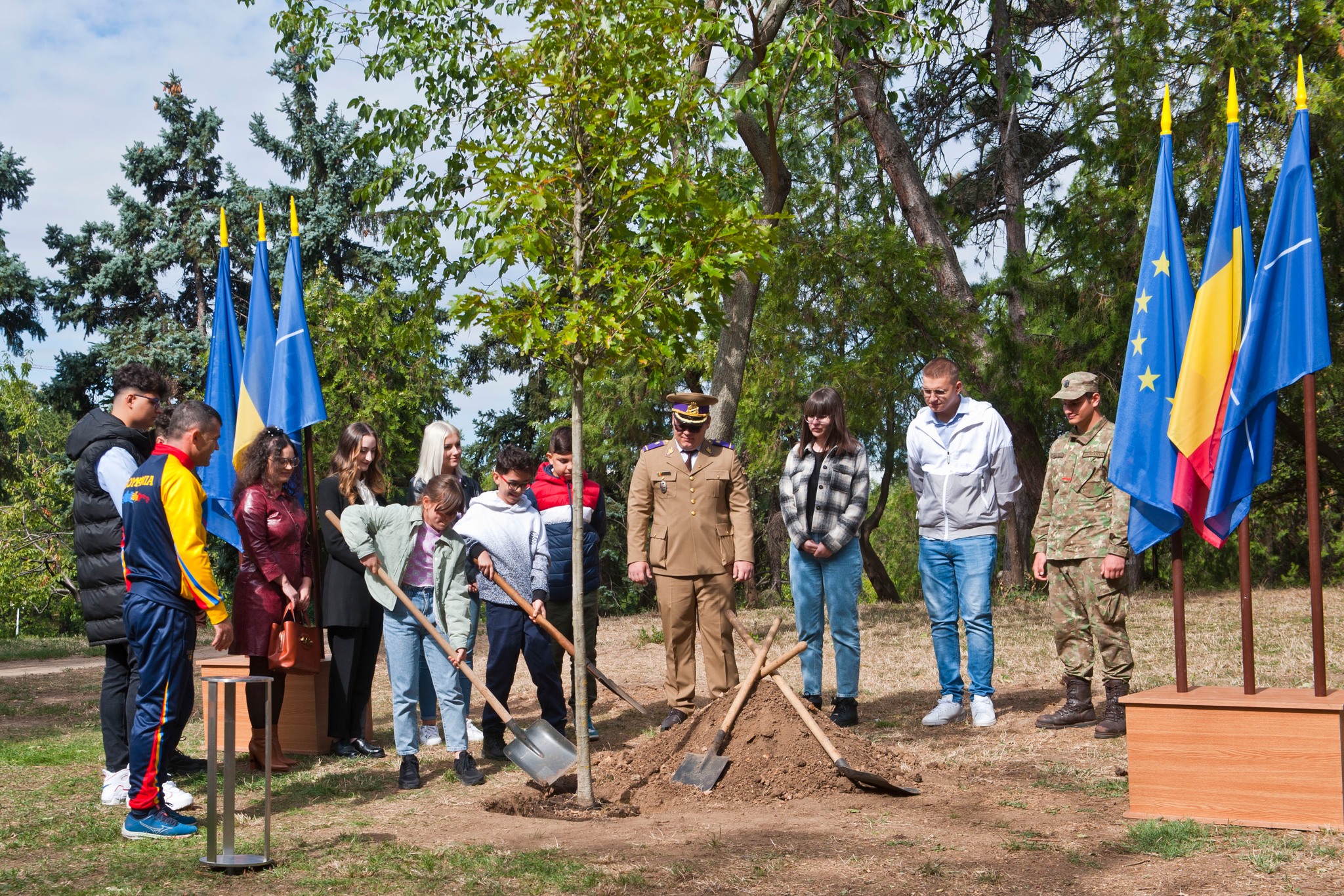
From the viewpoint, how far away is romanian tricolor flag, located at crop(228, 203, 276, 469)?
8.08m

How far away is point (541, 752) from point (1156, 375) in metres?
3.46

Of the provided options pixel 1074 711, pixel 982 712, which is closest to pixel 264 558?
pixel 982 712

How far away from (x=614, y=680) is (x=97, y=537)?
5.33m

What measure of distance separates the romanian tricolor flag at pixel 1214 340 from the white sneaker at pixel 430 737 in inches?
182

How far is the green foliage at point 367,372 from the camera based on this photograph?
88.3 feet

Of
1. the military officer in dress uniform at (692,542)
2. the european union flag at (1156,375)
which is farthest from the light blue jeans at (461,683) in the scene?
the european union flag at (1156,375)

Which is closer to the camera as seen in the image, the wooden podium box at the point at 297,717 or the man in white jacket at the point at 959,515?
the wooden podium box at the point at 297,717

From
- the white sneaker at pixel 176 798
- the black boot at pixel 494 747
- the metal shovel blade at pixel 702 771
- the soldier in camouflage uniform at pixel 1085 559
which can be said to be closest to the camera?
the white sneaker at pixel 176 798

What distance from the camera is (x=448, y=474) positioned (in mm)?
6957

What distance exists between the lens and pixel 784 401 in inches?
731

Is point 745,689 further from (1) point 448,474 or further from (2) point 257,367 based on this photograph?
(2) point 257,367

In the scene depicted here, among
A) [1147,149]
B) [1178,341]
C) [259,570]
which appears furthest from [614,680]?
[1147,149]

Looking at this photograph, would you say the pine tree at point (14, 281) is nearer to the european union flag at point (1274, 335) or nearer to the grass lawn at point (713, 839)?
the grass lawn at point (713, 839)

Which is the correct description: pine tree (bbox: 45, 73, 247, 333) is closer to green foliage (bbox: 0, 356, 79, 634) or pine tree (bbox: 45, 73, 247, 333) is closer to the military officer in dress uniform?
green foliage (bbox: 0, 356, 79, 634)
